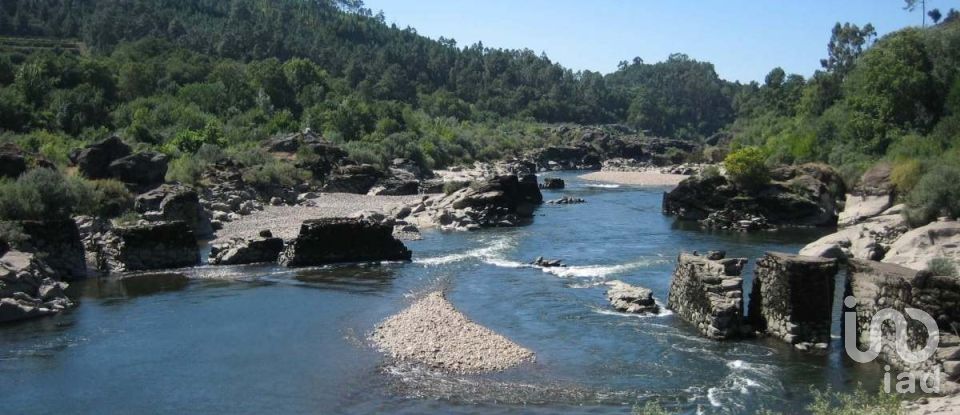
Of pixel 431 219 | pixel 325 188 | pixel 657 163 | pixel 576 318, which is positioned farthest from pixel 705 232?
pixel 657 163

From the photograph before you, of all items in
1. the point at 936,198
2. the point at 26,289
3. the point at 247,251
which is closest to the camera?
the point at 26,289

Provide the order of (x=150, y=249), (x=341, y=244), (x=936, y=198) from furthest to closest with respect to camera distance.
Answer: (x=936, y=198), (x=341, y=244), (x=150, y=249)

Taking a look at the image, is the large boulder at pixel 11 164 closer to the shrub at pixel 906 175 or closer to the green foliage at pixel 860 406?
the green foliage at pixel 860 406

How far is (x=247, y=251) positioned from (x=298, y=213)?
1747 cm

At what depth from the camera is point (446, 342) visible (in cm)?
2956

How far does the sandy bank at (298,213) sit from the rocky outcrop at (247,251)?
3.10 meters

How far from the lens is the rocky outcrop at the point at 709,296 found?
29516mm

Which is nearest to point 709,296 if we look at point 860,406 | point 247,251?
point 860,406

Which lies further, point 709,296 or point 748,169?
point 748,169

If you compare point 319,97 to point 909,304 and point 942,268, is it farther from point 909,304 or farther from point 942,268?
point 909,304

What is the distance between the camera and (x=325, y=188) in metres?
76.9

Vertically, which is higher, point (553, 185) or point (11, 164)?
point (11, 164)

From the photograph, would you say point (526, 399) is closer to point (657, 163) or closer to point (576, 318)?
point (576, 318)

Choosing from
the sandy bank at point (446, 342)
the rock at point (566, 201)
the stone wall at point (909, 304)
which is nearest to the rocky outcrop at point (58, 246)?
the sandy bank at point (446, 342)
